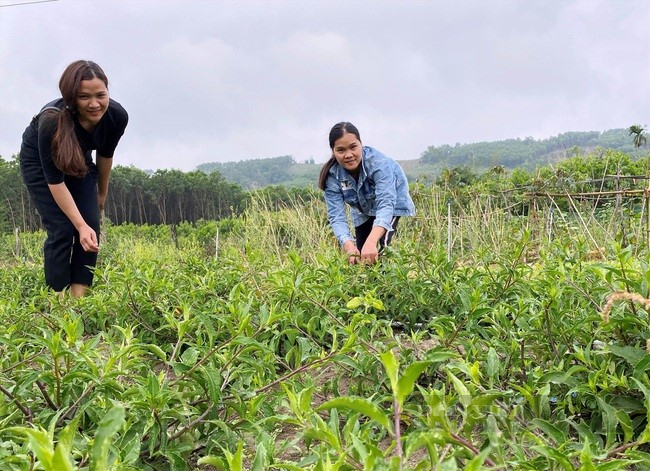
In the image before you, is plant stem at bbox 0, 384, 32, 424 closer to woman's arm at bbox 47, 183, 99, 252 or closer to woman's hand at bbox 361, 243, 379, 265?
woman's hand at bbox 361, 243, 379, 265

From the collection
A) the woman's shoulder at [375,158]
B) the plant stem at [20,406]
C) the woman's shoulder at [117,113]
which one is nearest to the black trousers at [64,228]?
the woman's shoulder at [117,113]

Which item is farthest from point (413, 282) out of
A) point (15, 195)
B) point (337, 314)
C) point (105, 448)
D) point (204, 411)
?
point (15, 195)

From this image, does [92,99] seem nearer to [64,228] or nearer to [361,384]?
[64,228]

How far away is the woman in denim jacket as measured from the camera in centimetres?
379

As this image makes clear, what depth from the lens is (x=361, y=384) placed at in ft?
5.20

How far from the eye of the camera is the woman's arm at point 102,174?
12.1 ft

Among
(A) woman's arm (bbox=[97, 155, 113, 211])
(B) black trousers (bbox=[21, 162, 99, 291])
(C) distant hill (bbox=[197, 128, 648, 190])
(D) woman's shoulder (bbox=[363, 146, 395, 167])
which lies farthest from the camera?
(C) distant hill (bbox=[197, 128, 648, 190])

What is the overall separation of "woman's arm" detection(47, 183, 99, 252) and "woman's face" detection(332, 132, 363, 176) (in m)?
1.65

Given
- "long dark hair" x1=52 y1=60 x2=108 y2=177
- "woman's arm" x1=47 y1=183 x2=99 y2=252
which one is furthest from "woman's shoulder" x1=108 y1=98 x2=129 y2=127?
"woman's arm" x1=47 y1=183 x2=99 y2=252

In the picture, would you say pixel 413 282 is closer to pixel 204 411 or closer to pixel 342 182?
pixel 204 411

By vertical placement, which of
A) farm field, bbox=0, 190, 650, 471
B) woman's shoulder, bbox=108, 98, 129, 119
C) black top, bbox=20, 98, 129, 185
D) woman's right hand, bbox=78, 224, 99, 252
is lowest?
farm field, bbox=0, 190, 650, 471

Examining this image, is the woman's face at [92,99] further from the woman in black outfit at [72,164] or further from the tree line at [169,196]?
the tree line at [169,196]

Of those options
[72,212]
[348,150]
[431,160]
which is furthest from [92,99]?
[431,160]

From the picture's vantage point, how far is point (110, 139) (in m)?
3.58
